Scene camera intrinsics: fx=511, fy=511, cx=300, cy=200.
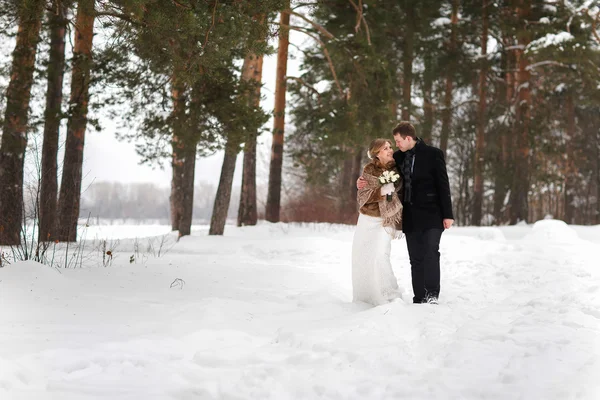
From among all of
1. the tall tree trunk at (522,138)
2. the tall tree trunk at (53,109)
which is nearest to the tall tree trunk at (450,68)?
the tall tree trunk at (522,138)

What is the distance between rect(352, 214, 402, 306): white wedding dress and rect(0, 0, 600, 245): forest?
225 centimetres

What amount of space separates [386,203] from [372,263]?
65 centimetres

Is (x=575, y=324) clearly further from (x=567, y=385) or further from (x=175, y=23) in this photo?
(x=175, y=23)

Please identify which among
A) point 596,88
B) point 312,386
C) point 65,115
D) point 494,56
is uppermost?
point 494,56

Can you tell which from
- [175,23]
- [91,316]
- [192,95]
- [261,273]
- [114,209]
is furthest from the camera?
[114,209]

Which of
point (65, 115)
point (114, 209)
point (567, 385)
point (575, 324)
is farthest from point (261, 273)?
point (114, 209)

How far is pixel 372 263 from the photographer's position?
536 centimetres

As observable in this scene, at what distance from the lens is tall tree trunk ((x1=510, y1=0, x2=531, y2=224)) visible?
17.0m

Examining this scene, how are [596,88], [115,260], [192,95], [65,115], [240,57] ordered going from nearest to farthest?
[115,260] → [65,115] → [192,95] → [240,57] → [596,88]

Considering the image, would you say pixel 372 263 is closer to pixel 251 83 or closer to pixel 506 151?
pixel 251 83

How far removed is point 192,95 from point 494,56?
1405 centimetres

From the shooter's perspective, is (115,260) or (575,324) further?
(115,260)

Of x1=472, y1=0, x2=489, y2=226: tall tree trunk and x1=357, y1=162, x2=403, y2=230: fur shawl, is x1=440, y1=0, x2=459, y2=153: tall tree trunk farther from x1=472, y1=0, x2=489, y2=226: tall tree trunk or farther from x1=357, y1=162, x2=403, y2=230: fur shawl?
x1=357, y1=162, x2=403, y2=230: fur shawl

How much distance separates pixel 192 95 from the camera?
10844 mm
